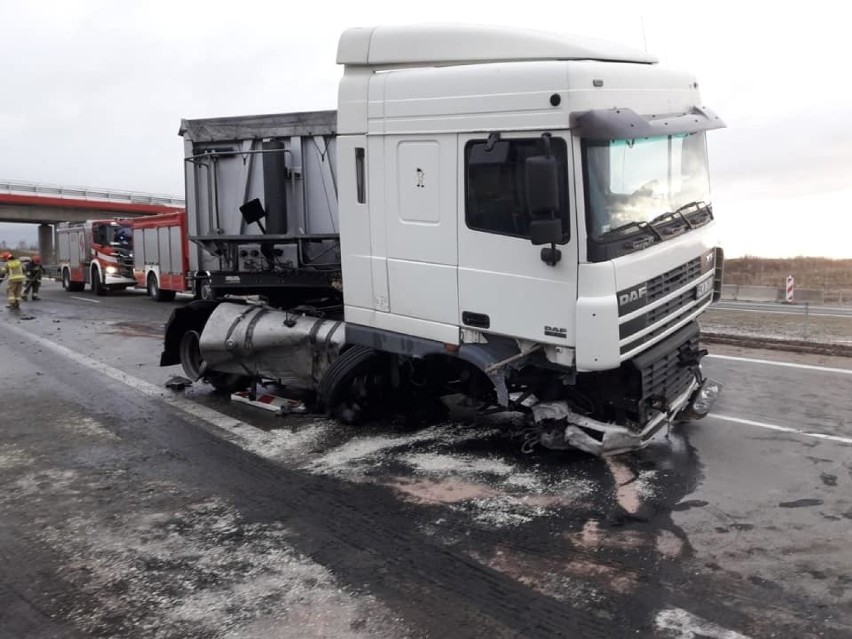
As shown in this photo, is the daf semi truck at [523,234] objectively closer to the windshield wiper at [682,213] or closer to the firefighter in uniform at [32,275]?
the windshield wiper at [682,213]

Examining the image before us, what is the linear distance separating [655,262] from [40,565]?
15.3ft

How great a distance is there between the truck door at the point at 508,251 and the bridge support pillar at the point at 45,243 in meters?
58.0

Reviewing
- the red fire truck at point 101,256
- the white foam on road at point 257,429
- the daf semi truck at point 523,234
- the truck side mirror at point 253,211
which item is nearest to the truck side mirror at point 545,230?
the daf semi truck at point 523,234

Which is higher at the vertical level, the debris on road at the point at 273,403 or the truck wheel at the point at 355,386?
the truck wheel at the point at 355,386

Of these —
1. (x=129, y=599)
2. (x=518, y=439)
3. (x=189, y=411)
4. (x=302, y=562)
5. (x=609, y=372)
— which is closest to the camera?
(x=129, y=599)

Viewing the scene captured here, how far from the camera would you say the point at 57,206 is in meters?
50.1

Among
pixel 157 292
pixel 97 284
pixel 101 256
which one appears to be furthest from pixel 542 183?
pixel 97 284

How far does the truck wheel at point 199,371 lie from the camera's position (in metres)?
8.75

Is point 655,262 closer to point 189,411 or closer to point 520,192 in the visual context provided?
point 520,192

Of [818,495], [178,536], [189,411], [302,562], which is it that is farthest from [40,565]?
[818,495]

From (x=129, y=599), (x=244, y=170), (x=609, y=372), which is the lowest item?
(x=129, y=599)

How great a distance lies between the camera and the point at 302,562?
14.0 feet

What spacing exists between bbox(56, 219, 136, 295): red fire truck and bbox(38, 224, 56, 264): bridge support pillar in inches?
1181

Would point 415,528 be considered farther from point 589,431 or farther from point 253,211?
point 253,211
